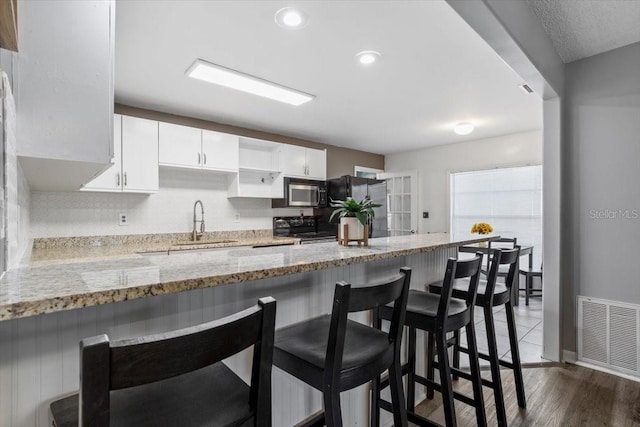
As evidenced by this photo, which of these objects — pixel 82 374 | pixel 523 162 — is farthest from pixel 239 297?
pixel 523 162

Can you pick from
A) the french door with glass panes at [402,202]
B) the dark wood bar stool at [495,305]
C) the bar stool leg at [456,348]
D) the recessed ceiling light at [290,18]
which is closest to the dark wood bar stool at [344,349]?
the dark wood bar stool at [495,305]

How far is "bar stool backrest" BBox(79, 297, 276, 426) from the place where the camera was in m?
0.51

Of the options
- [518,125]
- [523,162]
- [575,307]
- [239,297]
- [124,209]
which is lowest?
[575,307]

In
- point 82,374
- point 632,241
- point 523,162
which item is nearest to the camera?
point 82,374

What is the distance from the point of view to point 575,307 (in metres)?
2.65

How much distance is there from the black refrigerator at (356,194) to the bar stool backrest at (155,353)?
4050 millimetres

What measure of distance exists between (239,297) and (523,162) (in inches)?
192

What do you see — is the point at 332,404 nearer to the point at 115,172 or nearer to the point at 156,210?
the point at 115,172

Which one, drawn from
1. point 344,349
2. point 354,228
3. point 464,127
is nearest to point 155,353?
point 344,349

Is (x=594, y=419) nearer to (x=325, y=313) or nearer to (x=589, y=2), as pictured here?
(x=325, y=313)

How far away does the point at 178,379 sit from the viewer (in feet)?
2.79

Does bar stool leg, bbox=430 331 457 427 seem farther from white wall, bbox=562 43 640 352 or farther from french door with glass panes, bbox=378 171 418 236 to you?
french door with glass panes, bbox=378 171 418 236

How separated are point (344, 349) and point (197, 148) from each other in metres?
3.20

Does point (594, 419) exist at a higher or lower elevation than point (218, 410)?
lower
